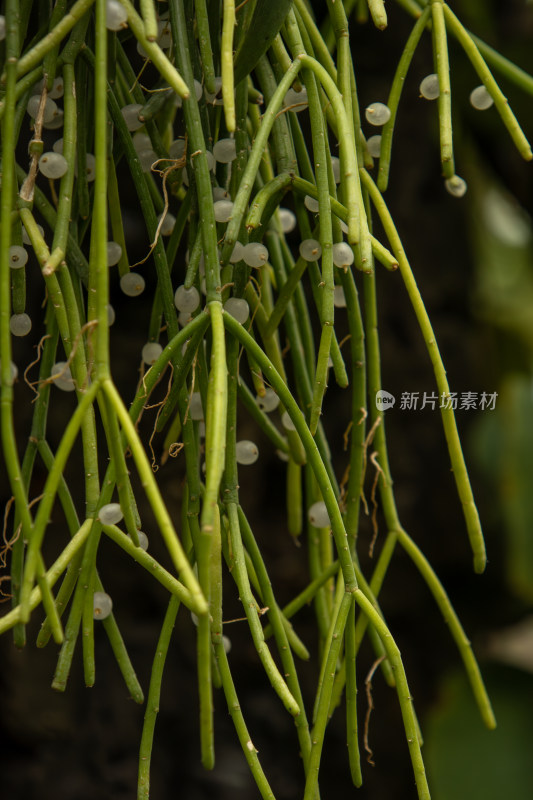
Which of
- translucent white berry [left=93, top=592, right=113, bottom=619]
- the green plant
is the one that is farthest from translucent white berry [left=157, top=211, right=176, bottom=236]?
translucent white berry [left=93, top=592, right=113, bottom=619]

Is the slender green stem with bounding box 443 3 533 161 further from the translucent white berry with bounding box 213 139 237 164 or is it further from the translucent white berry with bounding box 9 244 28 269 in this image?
the translucent white berry with bounding box 9 244 28 269

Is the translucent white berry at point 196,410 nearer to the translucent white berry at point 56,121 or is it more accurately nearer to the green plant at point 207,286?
the green plant at point 207,286

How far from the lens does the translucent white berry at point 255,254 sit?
345mm

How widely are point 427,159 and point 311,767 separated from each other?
2.43ft

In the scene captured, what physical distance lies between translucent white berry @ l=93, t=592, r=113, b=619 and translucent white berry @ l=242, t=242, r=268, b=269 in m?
0.19

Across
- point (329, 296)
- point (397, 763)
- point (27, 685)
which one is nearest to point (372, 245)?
point (329, 296)

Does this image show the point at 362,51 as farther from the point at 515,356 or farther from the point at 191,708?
the point at 191,708

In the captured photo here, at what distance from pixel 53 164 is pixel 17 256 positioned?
5 cm

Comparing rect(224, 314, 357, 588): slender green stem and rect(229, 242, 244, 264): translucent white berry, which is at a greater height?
rect(229, 242, 244, 264): translucent white berry

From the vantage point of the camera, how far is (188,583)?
24cm

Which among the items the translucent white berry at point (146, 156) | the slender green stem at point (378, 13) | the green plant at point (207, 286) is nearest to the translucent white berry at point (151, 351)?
the green plant at point (207, 286)

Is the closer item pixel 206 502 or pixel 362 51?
pixel 206 502

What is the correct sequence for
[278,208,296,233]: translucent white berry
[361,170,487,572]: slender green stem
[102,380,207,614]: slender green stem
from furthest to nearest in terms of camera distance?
[278,208,296,233]: translucent white berry
[361,170,487,572]: slender green stem
[102,380,207,614]: slender green stem

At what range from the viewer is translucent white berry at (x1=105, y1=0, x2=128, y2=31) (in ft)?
0.98
